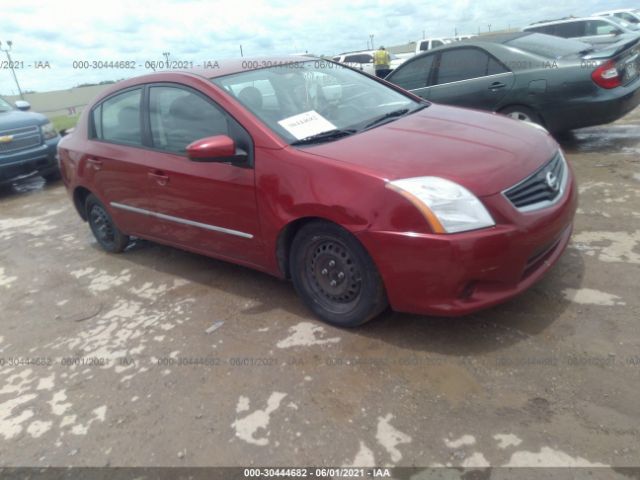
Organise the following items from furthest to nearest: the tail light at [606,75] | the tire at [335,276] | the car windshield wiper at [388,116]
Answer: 1. the tail light at [606,75]
2. the car windshield wiper at [388,116]
3. the tire at [335,276]

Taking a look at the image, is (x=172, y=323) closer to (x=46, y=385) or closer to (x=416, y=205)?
(x=46, y=385)

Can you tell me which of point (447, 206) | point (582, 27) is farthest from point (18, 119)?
point (582, 27)

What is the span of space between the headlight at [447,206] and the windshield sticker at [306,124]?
0.84 m

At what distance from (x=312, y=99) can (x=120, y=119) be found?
1735 mm

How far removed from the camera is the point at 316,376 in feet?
8.92

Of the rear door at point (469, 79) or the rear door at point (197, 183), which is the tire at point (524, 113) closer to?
the rear door at point (469, 79)

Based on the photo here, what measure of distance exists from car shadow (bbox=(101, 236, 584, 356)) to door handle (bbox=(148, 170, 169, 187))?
2.77 feet

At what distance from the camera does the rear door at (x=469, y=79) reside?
622 cm

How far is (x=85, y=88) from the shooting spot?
2131 centimetres

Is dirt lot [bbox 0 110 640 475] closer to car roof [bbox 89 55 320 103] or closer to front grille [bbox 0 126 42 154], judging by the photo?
car roof [bbox 89 55 320 103]

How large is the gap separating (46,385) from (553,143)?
3428 millimetres

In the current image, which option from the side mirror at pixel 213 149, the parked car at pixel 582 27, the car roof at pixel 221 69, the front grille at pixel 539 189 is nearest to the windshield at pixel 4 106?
the car roof at pixel 221 69

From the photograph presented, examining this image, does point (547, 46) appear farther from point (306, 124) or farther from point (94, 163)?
point (94, 163)

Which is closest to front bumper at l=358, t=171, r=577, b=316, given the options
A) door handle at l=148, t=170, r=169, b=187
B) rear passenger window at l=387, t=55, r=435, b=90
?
door handle at l=148, t=170, r=169, b=187
